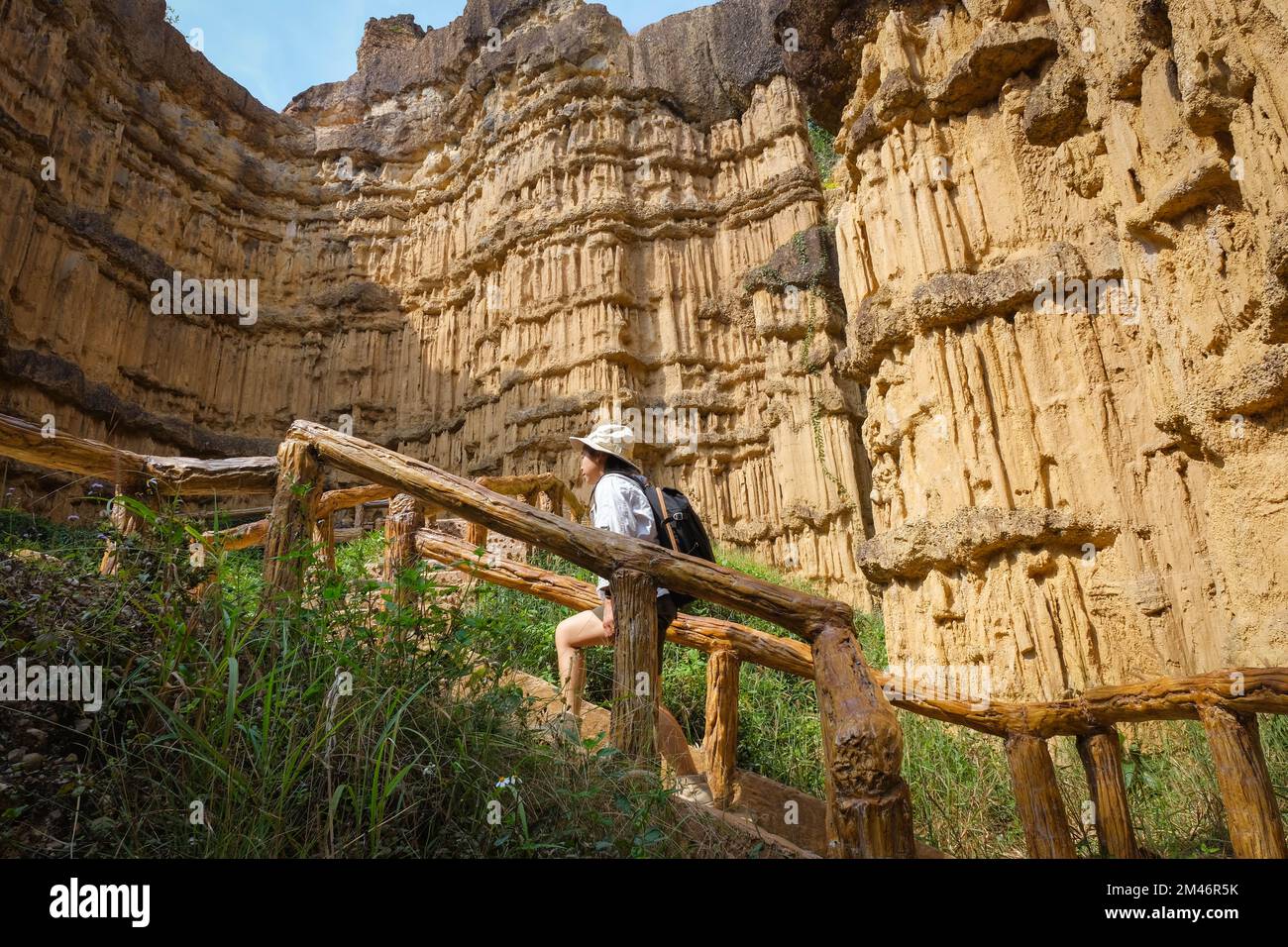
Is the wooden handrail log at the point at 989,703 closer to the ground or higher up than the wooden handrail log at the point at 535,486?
closer to the ground

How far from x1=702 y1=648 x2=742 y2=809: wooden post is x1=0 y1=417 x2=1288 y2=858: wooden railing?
1.03 m

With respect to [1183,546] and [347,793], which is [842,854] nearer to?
[347,793]

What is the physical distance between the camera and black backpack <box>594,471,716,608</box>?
4.23m

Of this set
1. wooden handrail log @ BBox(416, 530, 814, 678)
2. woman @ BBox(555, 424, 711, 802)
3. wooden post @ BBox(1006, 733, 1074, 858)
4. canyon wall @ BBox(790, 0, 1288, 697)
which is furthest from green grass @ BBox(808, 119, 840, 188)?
wooden post @ BBox(1006, 733, 1074, 858)

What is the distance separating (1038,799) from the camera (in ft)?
12.0


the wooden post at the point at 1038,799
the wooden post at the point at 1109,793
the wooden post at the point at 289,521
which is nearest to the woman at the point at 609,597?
the wooden post at the point at 289,521

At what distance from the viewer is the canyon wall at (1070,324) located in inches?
178

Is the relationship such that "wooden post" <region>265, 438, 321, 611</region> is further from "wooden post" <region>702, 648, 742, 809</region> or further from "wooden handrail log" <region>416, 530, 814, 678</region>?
"wooden post" <region>702, 648, 742, 809</region>

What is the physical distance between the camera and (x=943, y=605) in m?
7.27

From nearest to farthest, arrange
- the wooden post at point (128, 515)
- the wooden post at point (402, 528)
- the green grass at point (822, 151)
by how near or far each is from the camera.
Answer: the wooden post at point (128, 515) < the wooden post at point (402, 528) < the green grass at point (822, 151)

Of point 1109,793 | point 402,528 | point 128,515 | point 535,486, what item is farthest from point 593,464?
point 535,486

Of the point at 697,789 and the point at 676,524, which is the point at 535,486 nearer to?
the point at 676,524

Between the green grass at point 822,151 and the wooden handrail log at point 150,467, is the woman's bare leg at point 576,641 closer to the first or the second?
the wooden handrail log at point 150,467

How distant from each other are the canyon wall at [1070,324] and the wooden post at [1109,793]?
1.52m
